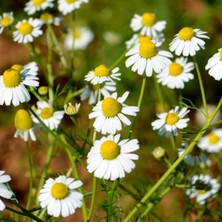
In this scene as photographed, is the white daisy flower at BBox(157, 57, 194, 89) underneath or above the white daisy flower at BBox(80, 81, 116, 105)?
above

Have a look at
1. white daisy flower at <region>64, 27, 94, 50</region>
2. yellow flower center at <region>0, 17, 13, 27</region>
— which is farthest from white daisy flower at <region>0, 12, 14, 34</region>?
white daisy flower at <region>64, 27, 94, 50</region>

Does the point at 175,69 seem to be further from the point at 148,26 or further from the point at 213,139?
the point at 213,139

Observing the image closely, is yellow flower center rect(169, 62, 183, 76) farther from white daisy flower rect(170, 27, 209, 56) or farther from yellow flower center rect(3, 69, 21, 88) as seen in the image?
yellow flower center rect(3, 69, 21, 88)

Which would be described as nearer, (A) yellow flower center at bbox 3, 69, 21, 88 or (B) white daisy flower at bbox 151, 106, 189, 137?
(A) yellow flower center at bbox 3, 69, 21, 88

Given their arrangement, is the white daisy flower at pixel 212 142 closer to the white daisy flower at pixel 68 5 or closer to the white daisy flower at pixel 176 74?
the white daisy flower at pixel 176 74

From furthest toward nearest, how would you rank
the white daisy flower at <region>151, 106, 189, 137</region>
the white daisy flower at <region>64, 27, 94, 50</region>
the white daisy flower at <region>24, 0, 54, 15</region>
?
the white daisy flower at <region>64, 27, 94, 50</region> < the white daisy flower at <region>24, 0, 54, 15</region> < the white daisy flower at <region>151, 106, 189, 137</region>

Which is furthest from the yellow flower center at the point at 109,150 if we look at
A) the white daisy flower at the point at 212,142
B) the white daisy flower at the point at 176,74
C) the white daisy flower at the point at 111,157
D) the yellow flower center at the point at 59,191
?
the white daisy flower at the point at 212,142
